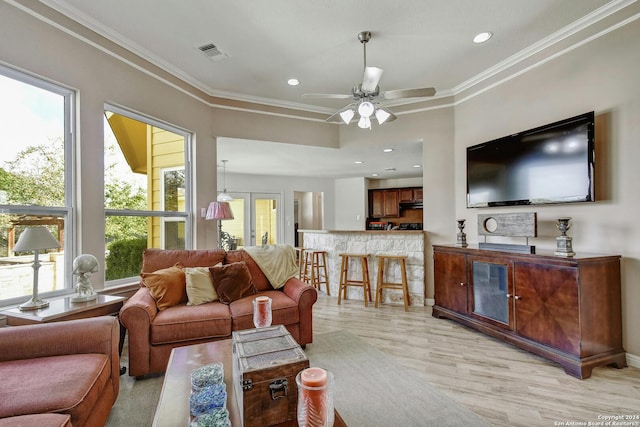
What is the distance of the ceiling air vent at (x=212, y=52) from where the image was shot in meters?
3.04

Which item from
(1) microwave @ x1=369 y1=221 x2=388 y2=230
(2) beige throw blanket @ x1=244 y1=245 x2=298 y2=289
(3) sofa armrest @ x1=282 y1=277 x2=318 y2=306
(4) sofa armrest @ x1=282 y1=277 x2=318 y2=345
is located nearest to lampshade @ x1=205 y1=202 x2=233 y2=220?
(2) beige throw blanket @ x1=244 y1=245 x2=298 y2=289

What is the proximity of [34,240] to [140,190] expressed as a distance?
1.37 m

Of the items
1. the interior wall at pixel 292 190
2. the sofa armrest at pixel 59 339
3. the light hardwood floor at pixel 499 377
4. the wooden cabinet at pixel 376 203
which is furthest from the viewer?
the wooden cabinet at pixel 376 203

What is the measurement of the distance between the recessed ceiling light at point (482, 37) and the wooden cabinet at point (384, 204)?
5.41 m

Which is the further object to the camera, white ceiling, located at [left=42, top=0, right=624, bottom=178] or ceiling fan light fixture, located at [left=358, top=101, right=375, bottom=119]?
ceiling fan light fixture, located at [left=358, top=101, right=375, bottom=119]

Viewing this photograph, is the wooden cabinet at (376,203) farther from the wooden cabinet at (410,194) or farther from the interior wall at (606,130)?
the interior wall at (606,130)

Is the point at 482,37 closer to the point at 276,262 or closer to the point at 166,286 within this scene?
the point at 276,262

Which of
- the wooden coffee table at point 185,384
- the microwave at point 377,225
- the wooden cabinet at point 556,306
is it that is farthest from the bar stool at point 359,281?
the microwave at point 377,225

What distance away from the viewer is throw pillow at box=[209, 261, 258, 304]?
2.83m

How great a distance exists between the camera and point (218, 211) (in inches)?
147

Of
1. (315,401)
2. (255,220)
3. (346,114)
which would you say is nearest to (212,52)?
(346,114)

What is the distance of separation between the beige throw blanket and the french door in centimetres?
425

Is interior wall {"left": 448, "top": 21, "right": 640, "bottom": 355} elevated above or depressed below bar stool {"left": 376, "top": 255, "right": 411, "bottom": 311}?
above

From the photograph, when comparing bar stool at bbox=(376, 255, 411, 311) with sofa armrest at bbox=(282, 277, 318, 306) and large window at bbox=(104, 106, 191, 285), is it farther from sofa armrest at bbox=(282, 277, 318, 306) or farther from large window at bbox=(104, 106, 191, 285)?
large window at bbox=(104, 106, 191, 285)
